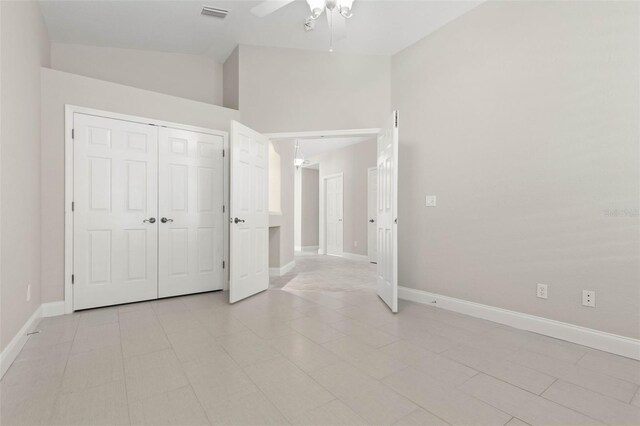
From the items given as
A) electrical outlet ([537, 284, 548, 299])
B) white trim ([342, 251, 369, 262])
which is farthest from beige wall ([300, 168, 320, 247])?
electrical outlet ([537, 284, 548, 299])

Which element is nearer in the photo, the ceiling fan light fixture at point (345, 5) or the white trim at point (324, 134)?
the ceiling fan light fixture at point (345, 5)

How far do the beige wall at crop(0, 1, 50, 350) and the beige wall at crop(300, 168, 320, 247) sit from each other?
6.67 m

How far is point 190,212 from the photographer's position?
3.92m

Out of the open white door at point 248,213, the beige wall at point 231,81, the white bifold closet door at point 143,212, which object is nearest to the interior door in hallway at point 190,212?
the white bifold closet door at point 143,212

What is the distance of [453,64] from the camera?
11.2 feet

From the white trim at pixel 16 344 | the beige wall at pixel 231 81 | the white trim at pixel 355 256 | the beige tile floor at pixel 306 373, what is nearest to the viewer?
the beige tile floor at pixel 306 373

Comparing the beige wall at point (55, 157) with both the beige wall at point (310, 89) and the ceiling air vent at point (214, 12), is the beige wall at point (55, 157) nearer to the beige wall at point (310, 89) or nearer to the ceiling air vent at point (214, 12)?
the ceiling air vent at point (214, 12)

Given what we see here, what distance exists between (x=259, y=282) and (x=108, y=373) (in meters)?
2.23

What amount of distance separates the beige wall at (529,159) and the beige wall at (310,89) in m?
0.48

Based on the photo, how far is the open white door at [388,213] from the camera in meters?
3.26

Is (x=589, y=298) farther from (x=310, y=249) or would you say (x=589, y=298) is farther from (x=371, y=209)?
(x=310, y=249)

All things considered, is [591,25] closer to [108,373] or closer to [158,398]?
[158,398]

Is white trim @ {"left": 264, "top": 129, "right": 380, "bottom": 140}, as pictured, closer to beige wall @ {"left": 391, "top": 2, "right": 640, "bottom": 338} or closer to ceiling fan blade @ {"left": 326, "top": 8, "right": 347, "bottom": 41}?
beige wall @ {"left": 391, "top": 2, "right": 640, "bottom": 338}

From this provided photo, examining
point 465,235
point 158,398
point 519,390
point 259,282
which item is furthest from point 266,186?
point 519,390
